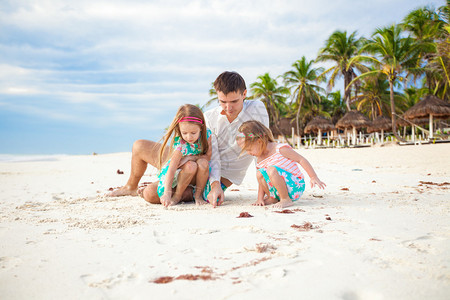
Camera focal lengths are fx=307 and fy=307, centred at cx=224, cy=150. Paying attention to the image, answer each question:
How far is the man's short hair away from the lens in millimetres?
3297

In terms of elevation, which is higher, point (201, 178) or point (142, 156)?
point (142, 156)

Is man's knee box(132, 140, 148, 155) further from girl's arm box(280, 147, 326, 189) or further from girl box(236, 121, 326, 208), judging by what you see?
girl's arm box(280, 147, 326, 189)

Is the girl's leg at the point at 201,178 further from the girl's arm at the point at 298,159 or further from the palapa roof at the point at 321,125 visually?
the palapa roof at the point at 321,125

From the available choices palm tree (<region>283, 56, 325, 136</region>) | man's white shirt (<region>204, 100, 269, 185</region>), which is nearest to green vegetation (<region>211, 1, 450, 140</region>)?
palm tree (<region>283, 56, 325, 136</region>)

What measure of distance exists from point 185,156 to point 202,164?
247mm

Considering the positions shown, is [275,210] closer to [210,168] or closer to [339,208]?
[339,208]

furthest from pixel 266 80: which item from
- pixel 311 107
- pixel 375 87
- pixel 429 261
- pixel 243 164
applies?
pixel 429 261

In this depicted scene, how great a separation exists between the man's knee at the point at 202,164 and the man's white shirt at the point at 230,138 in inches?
8.6

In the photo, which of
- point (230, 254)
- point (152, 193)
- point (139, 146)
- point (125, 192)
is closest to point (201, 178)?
point (152, 193)

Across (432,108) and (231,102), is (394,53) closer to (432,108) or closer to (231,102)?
(432,108)

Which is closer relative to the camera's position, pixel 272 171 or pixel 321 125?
pixel 272 171

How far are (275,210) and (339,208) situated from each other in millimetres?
659

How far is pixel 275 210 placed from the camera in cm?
304

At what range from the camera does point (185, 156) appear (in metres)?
3.52
